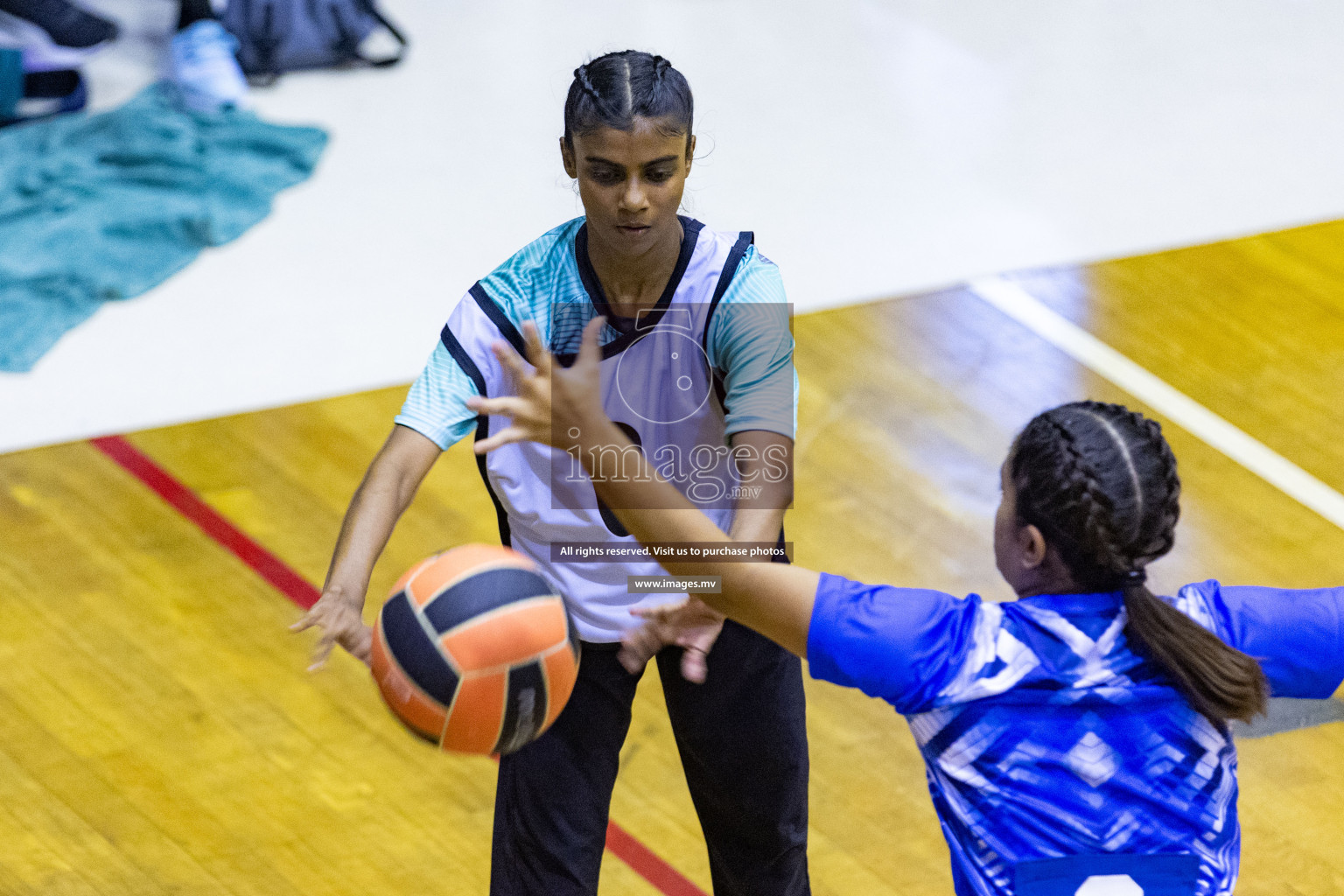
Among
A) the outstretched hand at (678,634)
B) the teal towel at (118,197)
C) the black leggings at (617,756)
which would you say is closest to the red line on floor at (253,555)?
the black leggings at (617,756)

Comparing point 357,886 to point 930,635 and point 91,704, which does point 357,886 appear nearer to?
point 91,704

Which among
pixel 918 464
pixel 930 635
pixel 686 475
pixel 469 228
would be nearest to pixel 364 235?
pixel 469 228

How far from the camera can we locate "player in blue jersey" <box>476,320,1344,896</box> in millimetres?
1917

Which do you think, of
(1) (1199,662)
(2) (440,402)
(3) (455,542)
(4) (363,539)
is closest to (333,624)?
(4) (363,539)

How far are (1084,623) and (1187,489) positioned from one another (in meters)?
2.71

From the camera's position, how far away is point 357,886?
128 inches

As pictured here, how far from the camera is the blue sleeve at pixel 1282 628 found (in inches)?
78.0

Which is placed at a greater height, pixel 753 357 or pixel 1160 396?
pixel 753 357

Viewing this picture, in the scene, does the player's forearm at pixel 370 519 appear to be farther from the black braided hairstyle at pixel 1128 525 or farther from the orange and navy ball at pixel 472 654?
the black braided hairstyle at pixel 1128 525

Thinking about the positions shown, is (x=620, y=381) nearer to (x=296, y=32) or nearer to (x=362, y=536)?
(x=362, y=536)

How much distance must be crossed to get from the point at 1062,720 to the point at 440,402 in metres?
1.11

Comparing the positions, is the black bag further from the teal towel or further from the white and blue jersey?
the white and blue jersey

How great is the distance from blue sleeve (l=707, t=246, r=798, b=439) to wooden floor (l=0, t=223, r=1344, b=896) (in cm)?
130

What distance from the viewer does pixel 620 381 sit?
2543 millimetres
